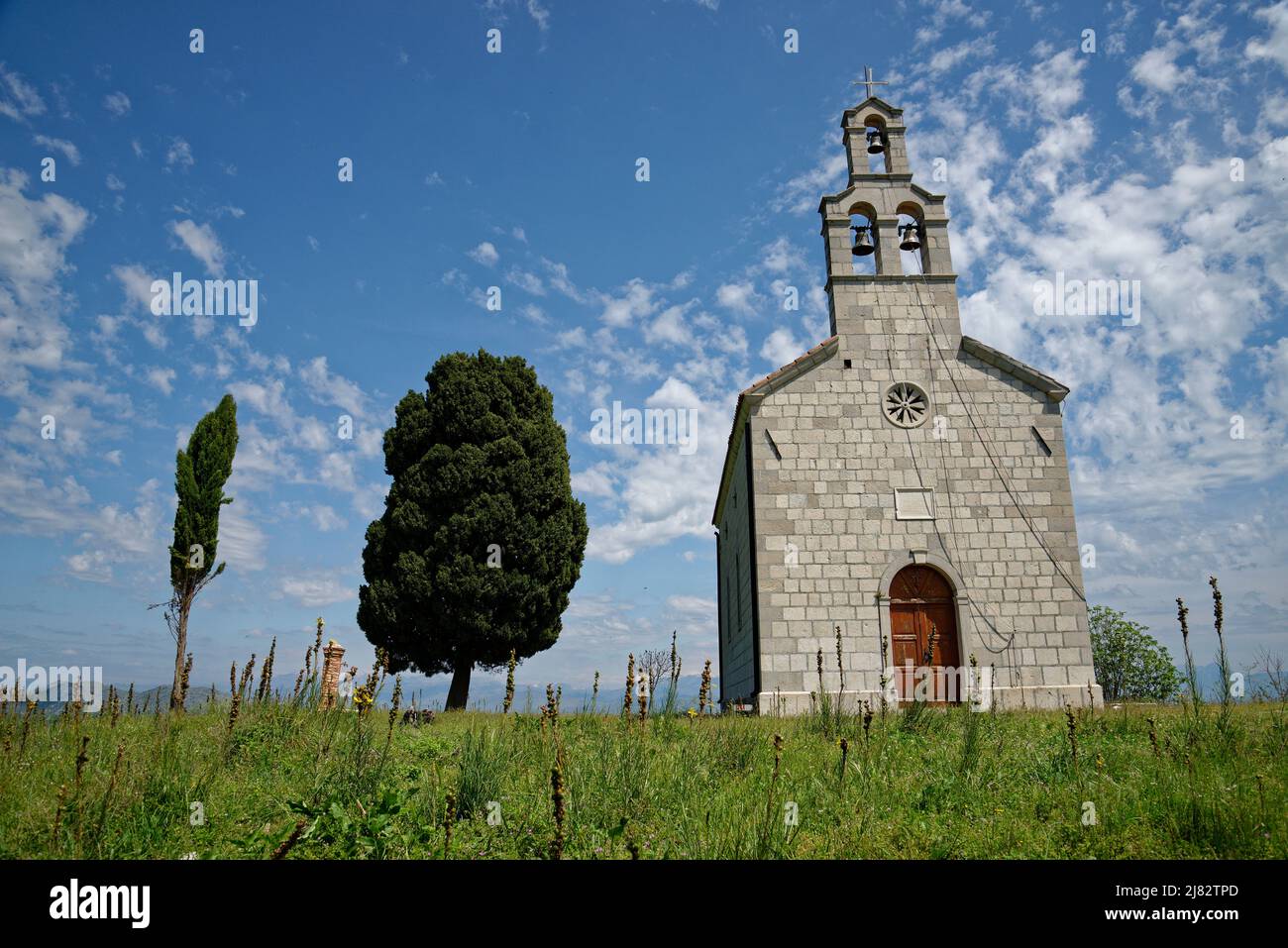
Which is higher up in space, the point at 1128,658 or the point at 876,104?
the point at 876,104

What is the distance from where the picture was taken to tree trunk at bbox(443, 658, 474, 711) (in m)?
19.5

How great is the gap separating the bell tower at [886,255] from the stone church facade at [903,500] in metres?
0.04

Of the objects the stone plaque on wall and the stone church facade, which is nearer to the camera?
the stone church facade

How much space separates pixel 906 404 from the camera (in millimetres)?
15188

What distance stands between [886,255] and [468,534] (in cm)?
1290

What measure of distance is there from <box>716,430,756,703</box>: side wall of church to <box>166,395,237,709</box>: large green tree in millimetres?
14321

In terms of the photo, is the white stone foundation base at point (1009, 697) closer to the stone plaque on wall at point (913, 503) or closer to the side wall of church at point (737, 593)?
the side wall of church at point (737, 593)

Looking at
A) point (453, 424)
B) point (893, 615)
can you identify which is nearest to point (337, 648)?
point (453, 424)

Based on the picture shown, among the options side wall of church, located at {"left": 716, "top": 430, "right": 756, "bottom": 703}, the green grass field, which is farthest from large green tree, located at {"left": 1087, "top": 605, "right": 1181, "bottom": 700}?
the green grass field

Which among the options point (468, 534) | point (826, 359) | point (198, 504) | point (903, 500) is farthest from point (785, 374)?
point (198, 504)

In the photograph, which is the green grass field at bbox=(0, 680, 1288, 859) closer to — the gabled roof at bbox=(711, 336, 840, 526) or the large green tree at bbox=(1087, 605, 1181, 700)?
the gabled roof at bbox=(711, 336, 840, 526)

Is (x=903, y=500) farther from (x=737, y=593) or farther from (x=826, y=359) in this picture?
(x=737, y=593)

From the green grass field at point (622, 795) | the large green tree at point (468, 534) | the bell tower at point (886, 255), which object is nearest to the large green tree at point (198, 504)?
the large green tree at point (468, 534)
